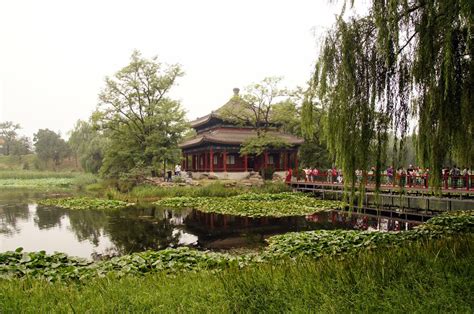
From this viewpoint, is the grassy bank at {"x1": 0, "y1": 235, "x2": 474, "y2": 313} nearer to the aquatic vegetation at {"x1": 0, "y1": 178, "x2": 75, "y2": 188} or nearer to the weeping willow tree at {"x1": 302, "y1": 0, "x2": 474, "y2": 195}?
the weeping willow tree at {"x1": 302, "y1": 0, "x2": 474, "y2": 195}

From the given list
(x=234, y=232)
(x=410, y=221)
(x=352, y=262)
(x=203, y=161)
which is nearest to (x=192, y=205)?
(x=234, y=232)

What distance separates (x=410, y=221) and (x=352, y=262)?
9.40 meters

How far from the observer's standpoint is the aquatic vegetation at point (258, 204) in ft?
45.6

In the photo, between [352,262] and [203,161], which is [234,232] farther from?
[203,161]

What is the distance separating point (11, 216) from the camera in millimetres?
13906

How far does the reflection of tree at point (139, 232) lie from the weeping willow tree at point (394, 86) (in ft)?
17.7

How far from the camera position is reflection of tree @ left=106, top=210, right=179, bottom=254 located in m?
8.83

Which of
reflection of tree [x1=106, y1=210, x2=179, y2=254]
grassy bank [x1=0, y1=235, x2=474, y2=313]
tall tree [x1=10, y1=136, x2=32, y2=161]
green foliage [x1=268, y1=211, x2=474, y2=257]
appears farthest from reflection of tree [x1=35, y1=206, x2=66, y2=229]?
tall tree [x1=10, y1=136, x2=32, y2=161]

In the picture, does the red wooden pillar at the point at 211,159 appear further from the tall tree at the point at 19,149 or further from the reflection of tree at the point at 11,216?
the tall tree at the point at 19,149

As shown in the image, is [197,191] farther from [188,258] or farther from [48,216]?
[188,258]

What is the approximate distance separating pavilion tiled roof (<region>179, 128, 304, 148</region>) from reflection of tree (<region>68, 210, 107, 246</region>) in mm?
10190

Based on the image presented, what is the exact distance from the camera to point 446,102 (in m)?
4.61

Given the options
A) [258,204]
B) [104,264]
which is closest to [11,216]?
[258,204]

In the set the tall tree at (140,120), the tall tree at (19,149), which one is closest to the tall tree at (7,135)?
the tall tree at (19,149)
